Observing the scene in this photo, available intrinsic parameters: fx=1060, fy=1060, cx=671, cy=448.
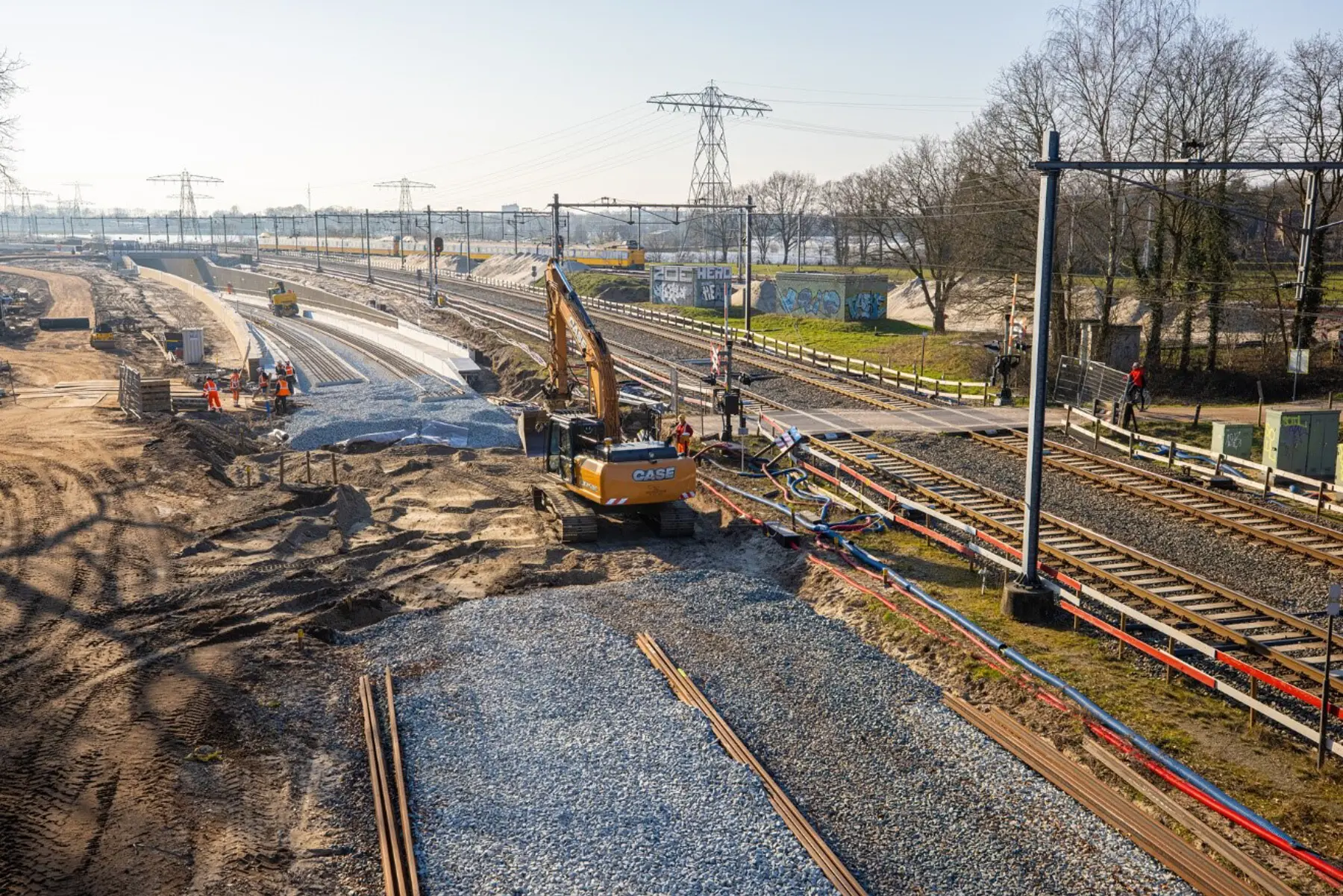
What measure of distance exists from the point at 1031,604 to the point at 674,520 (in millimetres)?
8038

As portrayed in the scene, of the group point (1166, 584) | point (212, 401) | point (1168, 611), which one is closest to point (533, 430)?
point (212, 401)

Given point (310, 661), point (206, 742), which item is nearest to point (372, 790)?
point (206, 742)

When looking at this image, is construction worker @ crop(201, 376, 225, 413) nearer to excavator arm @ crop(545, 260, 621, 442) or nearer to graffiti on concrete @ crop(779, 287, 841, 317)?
excavator arm @ crop(545, 260, 621, 442)

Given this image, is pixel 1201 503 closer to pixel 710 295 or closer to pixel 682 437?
pixel 682 437

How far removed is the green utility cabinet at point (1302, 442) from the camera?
23.0 meters

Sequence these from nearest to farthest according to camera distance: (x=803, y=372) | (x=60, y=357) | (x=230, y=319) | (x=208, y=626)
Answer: (x=208, y=626)
(x=803, y=372)
(x=60, y=357)
(x=230, y=319)

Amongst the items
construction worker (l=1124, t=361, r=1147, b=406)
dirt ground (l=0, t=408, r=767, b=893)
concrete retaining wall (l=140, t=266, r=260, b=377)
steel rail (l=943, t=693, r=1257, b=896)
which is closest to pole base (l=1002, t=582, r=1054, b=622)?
steel rail (l=943, t=693, r=1257, b=896)

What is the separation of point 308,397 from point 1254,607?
3362cm

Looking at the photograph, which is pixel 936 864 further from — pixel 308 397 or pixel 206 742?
pixel 308 397

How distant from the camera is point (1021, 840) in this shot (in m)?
9.98

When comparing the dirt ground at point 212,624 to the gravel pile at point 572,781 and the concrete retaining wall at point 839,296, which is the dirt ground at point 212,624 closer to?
the gravel pile at point 572,781

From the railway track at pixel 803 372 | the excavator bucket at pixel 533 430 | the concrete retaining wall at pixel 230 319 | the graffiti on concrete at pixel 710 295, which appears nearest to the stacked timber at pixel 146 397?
the concrete retaining wall at pixel 230 319

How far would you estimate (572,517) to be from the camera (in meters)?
21.0

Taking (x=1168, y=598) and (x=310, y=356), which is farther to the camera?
(x=310, y=356)
